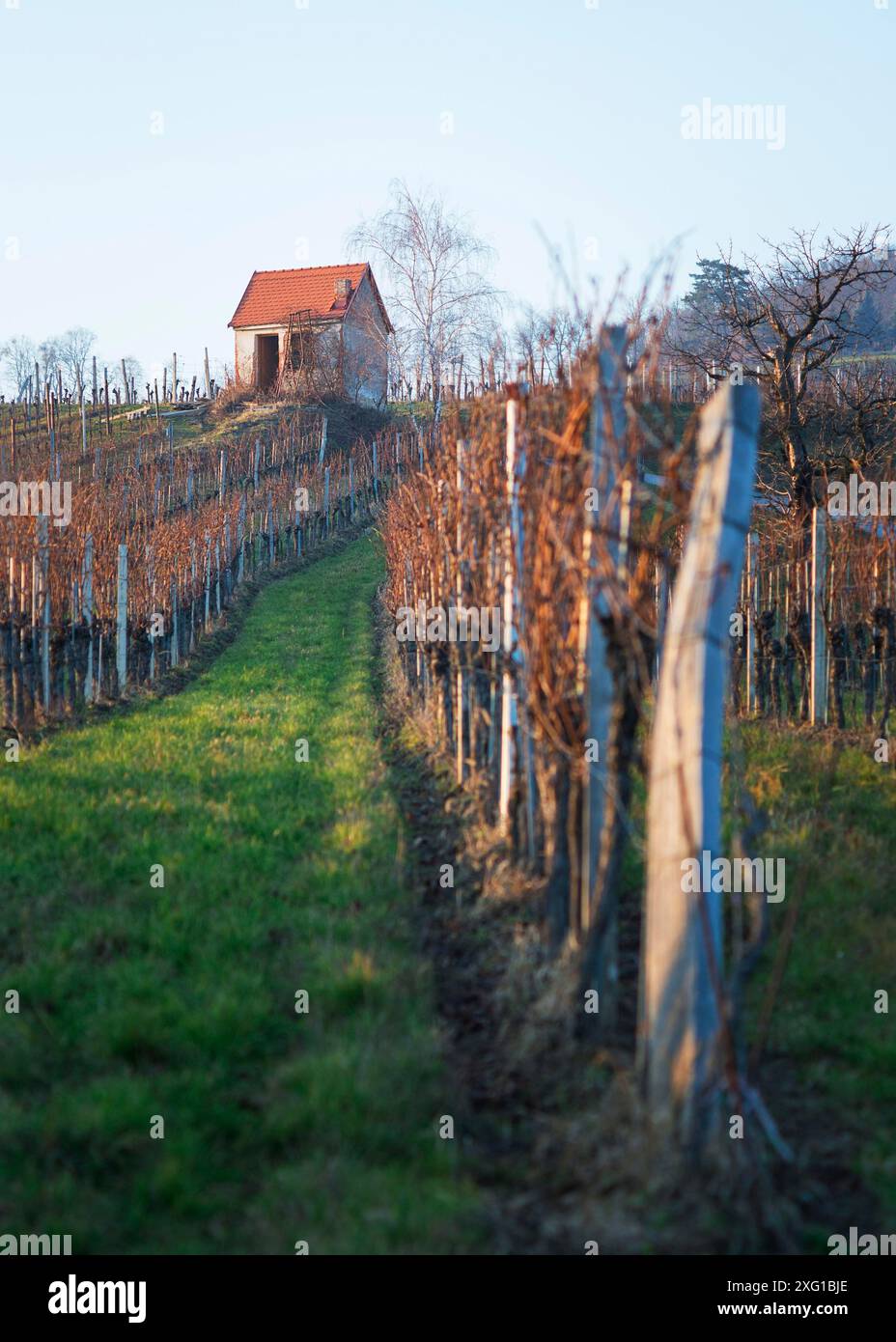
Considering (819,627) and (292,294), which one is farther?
(292,294)

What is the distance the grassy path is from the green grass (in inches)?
50.4

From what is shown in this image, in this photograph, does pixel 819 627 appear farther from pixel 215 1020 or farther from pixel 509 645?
pixel 215 1020

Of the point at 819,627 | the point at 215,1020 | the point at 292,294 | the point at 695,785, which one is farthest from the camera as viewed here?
the point at 292,294

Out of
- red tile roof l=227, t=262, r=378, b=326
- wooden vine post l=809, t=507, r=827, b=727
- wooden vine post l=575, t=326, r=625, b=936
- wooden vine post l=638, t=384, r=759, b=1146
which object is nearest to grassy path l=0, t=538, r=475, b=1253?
wooden vine post l=638, t=384, r=759, b=1146

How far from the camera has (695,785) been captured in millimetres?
3275

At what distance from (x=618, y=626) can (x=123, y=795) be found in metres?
4.74

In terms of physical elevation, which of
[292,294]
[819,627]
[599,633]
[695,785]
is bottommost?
[819,627]

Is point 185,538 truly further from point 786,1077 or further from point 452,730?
point 786,1077

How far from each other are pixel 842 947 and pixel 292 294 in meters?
45.7

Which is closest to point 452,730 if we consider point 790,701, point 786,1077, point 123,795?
point 123,795

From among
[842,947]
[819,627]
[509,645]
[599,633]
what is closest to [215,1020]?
[599,633]

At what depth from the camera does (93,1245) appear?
9.91ft

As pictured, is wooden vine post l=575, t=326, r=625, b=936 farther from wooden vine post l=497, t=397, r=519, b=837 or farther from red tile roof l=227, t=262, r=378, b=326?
red tile roof l=227, t=262, r=378, b=326

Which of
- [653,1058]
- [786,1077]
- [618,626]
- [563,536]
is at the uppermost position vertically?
[563,536]
